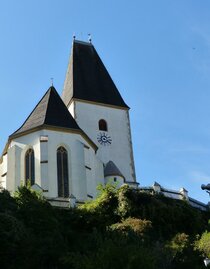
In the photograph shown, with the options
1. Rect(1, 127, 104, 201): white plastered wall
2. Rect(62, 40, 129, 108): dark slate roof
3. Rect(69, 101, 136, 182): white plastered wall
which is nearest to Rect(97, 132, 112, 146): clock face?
Rect(69, 101, 136, 182): white plastered wall

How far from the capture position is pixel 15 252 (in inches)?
926

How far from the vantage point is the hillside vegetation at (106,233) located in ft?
65.1

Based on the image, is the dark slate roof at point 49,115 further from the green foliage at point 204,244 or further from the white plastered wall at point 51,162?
the green foliage at point 204,244

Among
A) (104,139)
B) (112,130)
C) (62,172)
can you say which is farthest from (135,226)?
(112,130)

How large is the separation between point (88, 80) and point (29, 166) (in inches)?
594

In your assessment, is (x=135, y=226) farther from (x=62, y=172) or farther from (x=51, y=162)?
(x=51, y=162)

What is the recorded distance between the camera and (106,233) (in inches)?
1013

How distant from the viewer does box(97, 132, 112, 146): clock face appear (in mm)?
46938

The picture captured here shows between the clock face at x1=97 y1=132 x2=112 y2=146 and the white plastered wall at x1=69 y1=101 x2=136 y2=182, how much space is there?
0.67ft

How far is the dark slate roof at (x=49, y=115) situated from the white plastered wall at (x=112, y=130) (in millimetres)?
5342

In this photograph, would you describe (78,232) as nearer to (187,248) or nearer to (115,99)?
(187,248)

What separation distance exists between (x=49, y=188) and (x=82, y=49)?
2142 centimetres

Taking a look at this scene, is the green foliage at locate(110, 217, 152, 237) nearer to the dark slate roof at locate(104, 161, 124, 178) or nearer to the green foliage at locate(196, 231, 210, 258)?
the green foliage at locate(196, 231, 210, 258)

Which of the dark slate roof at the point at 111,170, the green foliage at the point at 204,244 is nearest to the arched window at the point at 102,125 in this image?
the dark slate roof at the point at 111,170
